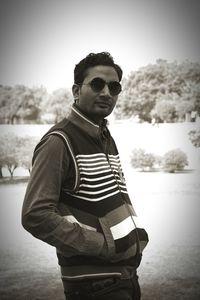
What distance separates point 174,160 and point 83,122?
165cm

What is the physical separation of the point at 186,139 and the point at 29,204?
1970 millimetres

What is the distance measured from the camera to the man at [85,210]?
1.14 m

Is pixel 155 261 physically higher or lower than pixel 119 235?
lower

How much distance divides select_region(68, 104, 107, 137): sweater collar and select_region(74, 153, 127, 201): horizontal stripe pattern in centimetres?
9

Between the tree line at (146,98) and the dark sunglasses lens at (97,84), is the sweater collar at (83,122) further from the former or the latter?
the tree line at (146,98)

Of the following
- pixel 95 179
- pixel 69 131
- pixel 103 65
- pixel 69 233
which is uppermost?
pixel 103 65

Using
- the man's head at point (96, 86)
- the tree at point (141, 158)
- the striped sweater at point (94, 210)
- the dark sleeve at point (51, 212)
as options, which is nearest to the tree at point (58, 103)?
the tree at point (141, 158)

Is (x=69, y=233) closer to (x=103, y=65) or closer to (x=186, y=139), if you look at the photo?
(x=103, y=65)

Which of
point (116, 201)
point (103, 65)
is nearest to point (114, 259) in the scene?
point (116, 201)

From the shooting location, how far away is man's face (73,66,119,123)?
1389mm

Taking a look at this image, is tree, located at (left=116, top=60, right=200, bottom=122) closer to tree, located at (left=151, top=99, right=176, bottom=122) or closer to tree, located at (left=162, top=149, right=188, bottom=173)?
tree, located at (left=151, top=99, right=176, bottom=122)

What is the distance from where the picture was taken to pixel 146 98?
292 cm

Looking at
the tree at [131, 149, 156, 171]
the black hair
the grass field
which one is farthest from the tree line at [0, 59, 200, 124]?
the black hair

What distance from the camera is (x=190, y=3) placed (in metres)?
2.85
